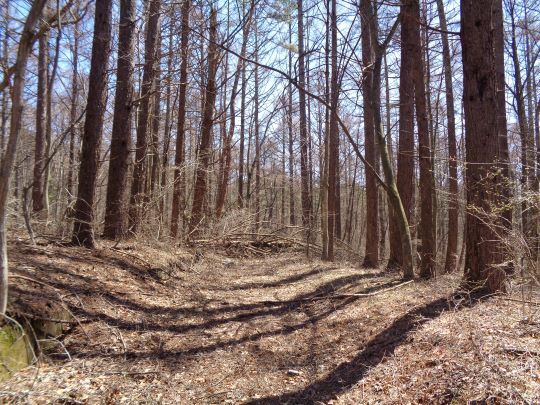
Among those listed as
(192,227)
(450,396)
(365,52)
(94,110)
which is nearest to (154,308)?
(94,110)

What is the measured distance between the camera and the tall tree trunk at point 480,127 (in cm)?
598

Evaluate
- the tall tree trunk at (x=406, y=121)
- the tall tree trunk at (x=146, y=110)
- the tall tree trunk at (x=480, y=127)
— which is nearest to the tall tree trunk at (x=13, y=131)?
the tall tree trunk at (x=480, y=127)

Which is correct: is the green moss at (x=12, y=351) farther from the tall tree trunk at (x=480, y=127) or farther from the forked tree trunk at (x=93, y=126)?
the tall tree trunk at (x=480, y=127)

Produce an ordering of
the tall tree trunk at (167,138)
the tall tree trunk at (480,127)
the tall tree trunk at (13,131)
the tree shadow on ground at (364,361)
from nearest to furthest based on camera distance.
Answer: the tall tree trunk at (13,131)
the tree shadow on ground at (364,361)
the tall tree trunk at (480,127)
the tall tree trunk at (167,138)

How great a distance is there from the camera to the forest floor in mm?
3857

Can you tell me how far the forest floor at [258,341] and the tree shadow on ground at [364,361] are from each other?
0.8 inches

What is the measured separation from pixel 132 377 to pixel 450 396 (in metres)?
3.07

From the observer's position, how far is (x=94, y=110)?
776 centimetres

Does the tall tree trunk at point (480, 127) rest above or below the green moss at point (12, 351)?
above

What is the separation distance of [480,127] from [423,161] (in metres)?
2.76

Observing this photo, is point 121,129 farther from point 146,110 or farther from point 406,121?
point 406,121

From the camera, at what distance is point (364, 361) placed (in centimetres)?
490

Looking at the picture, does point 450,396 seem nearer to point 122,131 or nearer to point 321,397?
point 321,397

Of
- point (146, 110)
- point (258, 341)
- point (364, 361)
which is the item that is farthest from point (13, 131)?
point (146, 110)
